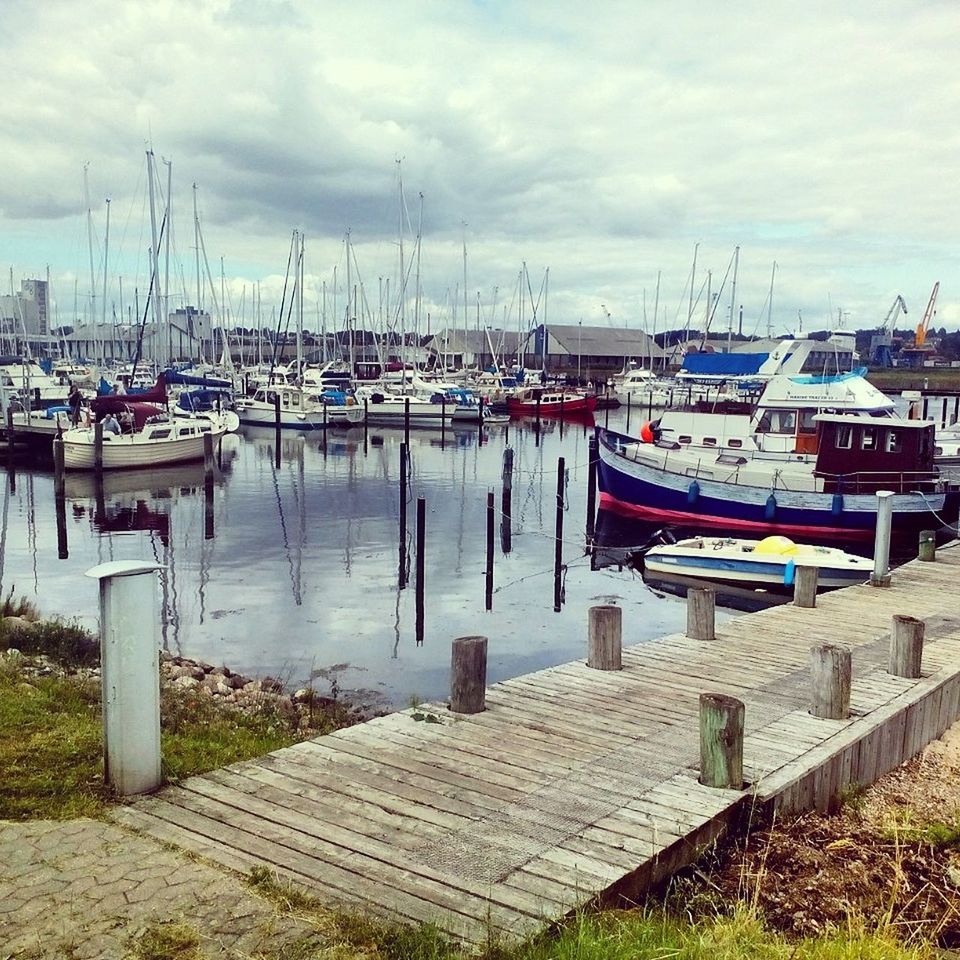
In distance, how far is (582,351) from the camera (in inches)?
4756

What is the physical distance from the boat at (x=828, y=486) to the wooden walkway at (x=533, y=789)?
17.0 meters

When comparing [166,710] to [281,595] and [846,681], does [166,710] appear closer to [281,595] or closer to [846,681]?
[846,681]

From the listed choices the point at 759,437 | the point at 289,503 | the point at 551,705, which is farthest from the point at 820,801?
the point at 289,503

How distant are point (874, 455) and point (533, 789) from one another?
23159 millimetres

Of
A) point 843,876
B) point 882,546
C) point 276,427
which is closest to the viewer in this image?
point 843,876

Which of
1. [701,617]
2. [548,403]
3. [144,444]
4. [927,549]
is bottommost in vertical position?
[144,444]

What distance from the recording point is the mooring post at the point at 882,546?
1647cm

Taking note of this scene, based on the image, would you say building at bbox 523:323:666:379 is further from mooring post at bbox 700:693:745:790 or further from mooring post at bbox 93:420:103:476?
mooring post at bbox 700:693:745:790

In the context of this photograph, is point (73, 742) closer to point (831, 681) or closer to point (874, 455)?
point (831, 681)

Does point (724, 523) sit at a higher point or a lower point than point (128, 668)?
lower

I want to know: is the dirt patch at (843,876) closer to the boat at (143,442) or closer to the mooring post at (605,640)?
the mooring post at (605,640)

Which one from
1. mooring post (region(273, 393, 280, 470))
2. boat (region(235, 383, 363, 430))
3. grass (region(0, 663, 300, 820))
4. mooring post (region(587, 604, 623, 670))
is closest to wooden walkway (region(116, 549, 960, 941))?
mooring post (region(587, 604, 623, 670))

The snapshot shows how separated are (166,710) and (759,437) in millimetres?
23835

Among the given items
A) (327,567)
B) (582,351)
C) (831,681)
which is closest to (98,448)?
(327,567)
